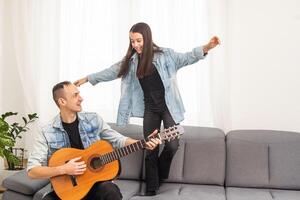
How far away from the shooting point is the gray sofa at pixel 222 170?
2.98 meters

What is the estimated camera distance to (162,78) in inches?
116

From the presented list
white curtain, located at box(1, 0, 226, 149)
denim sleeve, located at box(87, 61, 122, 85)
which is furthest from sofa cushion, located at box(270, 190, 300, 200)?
denim sleeve, located at box(87, 61, 122, 85)

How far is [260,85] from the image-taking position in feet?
11.8

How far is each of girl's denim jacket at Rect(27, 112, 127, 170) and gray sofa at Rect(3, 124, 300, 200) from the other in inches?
17.2

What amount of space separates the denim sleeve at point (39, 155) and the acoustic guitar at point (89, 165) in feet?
0.19

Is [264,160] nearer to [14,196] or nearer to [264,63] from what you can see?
[264,63]

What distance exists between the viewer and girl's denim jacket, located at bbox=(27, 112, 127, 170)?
260 centimetres

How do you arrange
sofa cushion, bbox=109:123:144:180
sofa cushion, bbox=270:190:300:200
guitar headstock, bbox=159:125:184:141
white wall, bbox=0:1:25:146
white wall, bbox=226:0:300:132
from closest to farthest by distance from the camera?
guitar headstock, bbox=159:125:184:141 → sofa cushion, bbox=270:190:300:200 → sofa cushion, bbox=109:123:144:180 → white wall, bbox=226:0:300:132 → white wall, bbox=0:1:25:146

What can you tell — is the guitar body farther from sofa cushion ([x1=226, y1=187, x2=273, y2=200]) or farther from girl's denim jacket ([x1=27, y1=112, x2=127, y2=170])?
sofa cushion ([x1=226, y1=187, x2=273, y2=200])

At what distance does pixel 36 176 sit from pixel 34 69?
1833 millimetres

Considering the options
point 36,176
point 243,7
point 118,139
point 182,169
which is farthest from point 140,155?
point 243,7

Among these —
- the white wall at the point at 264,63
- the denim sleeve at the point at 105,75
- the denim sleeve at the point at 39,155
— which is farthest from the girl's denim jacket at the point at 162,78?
the white wall at the point at 264,63

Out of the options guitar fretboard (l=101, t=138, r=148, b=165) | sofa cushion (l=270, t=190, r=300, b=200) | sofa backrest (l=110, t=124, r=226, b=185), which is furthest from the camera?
sofa backrest (l=110, t=124, r=226, b=185)

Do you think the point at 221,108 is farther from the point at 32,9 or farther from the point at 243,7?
the point at 32,9
